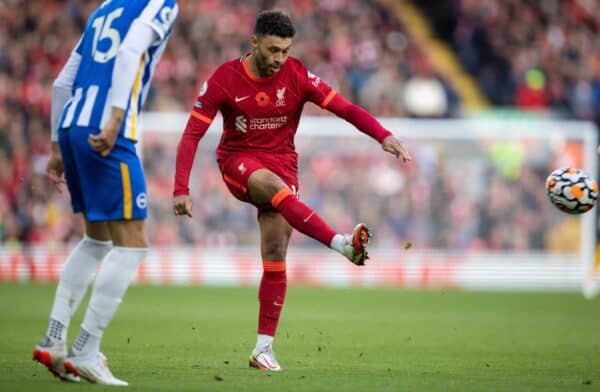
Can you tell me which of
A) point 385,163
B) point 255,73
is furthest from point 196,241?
point 255,73

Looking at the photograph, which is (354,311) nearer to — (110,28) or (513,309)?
(513,309)

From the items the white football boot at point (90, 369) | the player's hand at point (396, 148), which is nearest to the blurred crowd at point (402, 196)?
the player's hand at point (396, 148)

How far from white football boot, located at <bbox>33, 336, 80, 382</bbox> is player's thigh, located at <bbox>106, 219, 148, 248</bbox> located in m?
0.72

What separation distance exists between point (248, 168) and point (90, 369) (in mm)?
Result: 2173

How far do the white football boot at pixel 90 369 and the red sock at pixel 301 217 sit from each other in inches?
69.2

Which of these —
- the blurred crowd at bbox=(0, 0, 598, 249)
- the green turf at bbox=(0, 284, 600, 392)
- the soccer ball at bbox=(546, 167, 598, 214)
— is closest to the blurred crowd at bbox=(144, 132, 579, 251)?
the blurred crowd at bbox=(0, 0, 598, 249)

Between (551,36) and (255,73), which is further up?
(551,36)

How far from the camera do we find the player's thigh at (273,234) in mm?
8617

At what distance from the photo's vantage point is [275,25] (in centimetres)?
820

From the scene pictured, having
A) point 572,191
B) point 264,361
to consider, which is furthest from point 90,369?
point 572,191

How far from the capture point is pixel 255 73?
856 cm

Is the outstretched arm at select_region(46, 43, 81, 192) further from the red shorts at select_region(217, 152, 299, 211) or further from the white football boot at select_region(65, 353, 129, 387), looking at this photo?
the red shorts at select_region(217, 152, 299, 211)

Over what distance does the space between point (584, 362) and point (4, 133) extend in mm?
15611

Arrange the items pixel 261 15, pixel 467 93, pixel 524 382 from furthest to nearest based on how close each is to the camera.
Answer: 1. pixel 467 93
2. pixel 261 15
3. pixel 524 382
